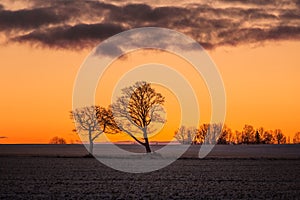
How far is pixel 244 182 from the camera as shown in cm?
4153

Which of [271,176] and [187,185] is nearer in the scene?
[187,185]

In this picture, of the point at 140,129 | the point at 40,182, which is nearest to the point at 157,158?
the point at 140,129

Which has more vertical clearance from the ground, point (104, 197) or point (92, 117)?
point (92, 117)

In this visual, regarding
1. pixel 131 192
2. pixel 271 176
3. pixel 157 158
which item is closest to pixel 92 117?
pixel 157 158

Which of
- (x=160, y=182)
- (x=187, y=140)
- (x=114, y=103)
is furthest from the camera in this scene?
(x=187, y=140)

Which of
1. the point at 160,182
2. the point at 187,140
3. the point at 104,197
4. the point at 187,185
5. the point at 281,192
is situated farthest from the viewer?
the point at 187,140

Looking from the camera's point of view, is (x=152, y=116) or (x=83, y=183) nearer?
(x=83, y=183)

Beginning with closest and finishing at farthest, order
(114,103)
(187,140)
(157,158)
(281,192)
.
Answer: (281,192) < (157,158) < (114,103) < (187,140)

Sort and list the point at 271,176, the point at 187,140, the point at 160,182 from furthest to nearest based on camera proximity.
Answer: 1. the point at 187,140
2. the point at 271,176
3. the point at 160,182

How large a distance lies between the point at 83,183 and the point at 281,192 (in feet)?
45.3

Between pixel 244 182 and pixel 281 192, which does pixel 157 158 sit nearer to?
pixel 244 182

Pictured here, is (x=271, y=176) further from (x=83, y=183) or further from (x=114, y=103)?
(x=114, y=103)

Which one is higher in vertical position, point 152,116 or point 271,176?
point 152,116

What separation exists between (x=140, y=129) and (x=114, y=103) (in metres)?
5.92
